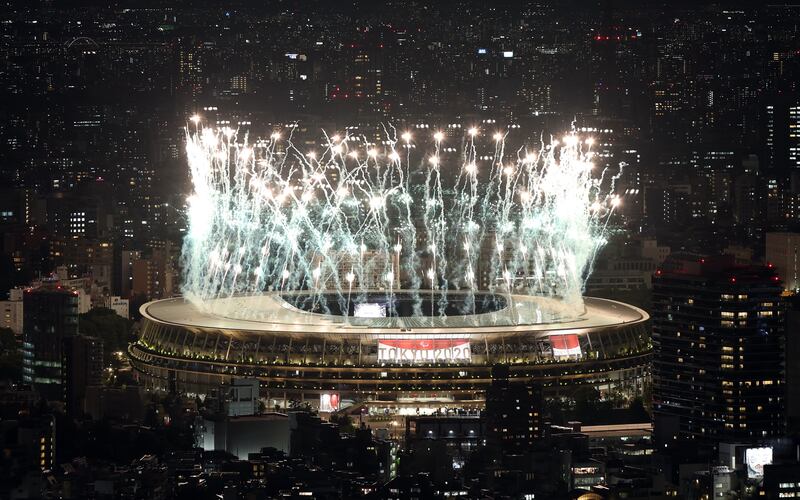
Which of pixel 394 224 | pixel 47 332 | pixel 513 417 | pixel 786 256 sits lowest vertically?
pixel 513 417

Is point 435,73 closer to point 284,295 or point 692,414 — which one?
point 284,295

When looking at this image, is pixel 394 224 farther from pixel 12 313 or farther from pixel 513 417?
pixel 513 417

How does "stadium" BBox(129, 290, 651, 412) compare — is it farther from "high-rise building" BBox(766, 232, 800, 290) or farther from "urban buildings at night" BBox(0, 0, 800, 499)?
"high-rise building" BBox(766, 232, 800, 290)

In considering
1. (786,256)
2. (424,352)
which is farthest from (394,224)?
(424,352)

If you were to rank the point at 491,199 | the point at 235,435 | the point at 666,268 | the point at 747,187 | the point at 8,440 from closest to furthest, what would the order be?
the point at 8,440, the point at 235,435, the point at 666,268, the point at 491,199, the point at 747,187

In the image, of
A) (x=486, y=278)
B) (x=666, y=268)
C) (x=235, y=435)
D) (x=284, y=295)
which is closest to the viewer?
(x=235, y=435)

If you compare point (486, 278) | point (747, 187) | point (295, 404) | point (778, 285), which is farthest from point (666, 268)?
point (747, 187)
